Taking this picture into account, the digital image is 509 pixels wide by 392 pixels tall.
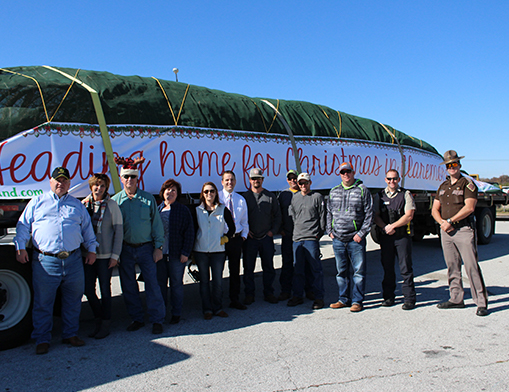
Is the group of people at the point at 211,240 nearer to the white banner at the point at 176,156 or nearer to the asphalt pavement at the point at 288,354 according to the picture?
the asphalt pavement at the point at 288,354

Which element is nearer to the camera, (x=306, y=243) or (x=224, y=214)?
(x=224, y=214)

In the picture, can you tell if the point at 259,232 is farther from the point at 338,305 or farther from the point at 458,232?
the point at 458,232

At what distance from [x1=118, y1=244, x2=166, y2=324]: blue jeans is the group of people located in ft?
0.04

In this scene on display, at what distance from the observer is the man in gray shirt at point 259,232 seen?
5.62m

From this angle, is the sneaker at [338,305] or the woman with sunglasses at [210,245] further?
the sneaker at [338,305]

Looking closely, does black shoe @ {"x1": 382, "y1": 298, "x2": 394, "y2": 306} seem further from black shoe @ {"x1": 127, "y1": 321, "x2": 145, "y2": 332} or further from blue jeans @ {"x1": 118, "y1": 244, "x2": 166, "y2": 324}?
black shoe @ {"x1": 127, "y1": 321, "x2": 145, "y2": 332}

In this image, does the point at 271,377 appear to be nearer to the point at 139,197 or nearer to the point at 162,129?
the point at 139,197

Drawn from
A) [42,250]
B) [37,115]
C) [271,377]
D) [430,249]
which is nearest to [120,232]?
[42,250]

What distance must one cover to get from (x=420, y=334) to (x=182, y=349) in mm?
2442

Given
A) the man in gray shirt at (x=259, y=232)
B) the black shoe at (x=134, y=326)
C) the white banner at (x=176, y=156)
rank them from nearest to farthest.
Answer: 1. the black shoe at (x=134, y=326)
2. the white banner at (x=176, y=156)
3. the man in gray shirt at (x=259, y=232)

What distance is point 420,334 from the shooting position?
437 cm

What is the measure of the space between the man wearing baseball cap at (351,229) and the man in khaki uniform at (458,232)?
0.98 meters

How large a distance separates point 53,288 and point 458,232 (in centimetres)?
462

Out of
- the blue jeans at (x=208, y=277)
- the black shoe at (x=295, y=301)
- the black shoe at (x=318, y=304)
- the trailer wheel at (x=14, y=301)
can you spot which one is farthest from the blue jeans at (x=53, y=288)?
the black shoe at (x=318, y=304)
